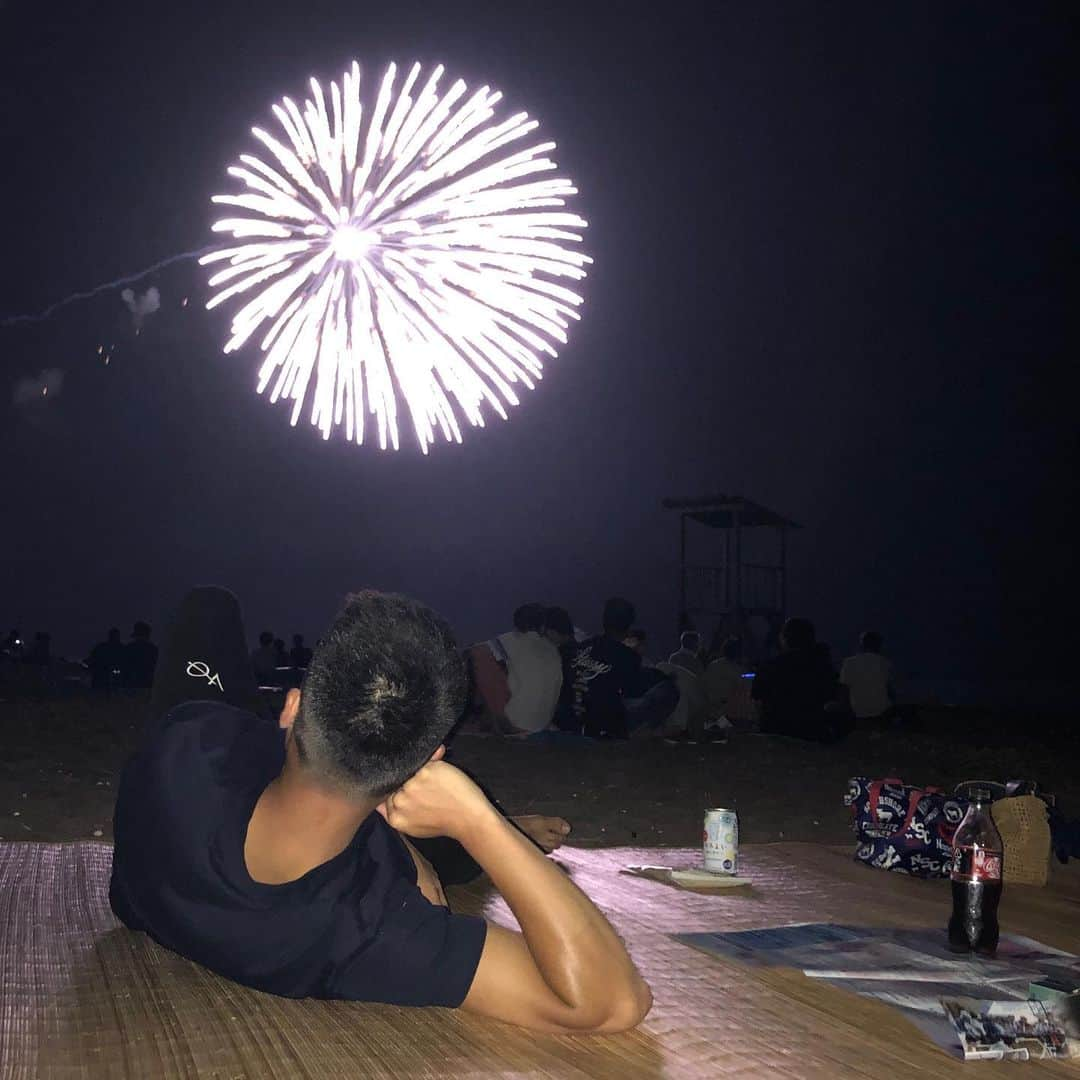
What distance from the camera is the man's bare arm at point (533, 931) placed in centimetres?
210

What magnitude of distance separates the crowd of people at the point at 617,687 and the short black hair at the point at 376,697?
6.98 metres

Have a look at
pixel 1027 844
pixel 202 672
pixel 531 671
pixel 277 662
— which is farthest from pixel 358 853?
pixel 277 662

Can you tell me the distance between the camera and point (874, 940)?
305 centimetres

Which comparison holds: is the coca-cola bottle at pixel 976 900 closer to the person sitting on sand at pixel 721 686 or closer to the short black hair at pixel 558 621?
the short black hair at pixel 558 621

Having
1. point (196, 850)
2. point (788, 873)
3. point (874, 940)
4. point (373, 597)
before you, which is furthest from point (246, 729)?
point (788, 873)

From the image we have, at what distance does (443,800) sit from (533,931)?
0.28 m

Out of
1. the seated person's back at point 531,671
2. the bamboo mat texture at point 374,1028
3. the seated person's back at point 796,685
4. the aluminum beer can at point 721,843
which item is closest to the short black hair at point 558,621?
the seated person's back at point 531,671

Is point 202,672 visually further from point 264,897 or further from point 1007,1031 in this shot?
point 1007,1031

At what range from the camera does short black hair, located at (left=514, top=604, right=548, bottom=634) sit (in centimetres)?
921

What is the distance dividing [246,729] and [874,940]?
1.75 m

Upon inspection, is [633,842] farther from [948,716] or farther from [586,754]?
[948,716]

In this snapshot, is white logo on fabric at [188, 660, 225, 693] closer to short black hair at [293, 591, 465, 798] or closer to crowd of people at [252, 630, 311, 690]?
short black hair at [293, 591, 465, 798]

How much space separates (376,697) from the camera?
75.2 inches

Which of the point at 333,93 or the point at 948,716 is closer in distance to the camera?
the point at 333,93
